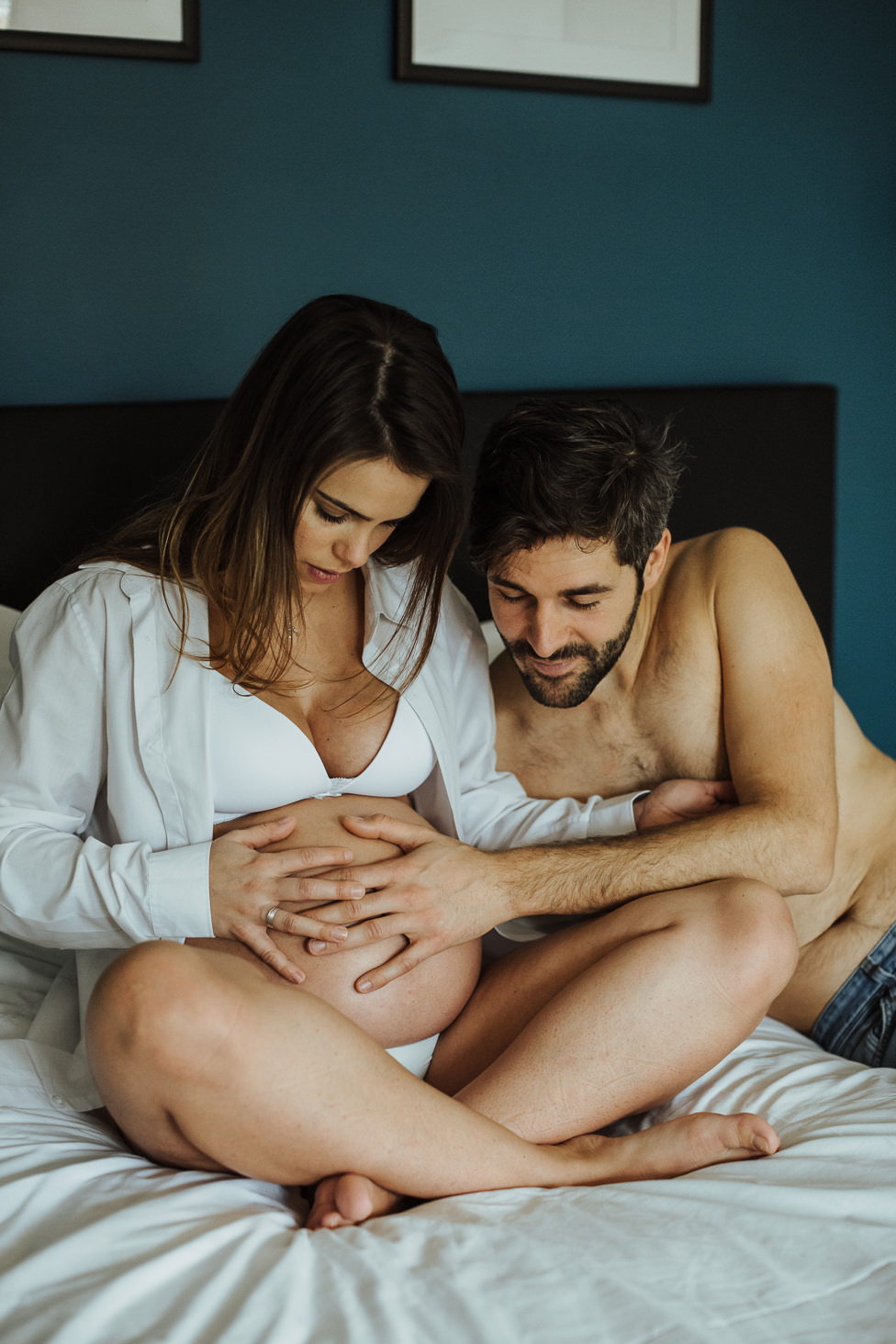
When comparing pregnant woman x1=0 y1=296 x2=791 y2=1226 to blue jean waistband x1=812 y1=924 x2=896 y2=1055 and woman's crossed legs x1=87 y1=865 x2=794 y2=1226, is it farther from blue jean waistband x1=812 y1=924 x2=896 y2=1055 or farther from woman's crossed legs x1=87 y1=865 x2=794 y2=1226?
blue jean waistband x1=812 y1=924 x2=896 y2=1055

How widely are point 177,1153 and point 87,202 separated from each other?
144cm

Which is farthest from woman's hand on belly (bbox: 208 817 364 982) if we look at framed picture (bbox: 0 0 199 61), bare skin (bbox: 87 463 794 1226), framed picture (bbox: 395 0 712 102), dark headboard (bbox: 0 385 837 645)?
framed picture (bbox: 395 0 712 102)

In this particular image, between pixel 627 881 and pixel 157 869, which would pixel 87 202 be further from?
pixel 627 881

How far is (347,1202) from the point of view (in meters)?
0.92

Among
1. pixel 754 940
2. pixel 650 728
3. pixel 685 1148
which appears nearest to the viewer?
pixel 685 1148

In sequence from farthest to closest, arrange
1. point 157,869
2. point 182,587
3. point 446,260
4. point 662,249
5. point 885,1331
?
point 662,249, point 446,260, point 182,587, point 157,869, point 885,1331

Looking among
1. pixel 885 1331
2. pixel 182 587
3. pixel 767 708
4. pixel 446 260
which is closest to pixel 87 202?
pixel 446 260

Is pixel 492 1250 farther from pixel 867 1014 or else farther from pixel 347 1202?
pixel 867 1014

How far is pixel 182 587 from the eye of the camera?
1.27 metres

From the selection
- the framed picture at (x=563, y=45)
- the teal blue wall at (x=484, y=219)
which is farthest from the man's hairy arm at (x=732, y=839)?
the framed picture at (x=563, y=45)

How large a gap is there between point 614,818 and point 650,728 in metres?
0.14

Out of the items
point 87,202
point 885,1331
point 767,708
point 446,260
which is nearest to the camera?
point 885,1331

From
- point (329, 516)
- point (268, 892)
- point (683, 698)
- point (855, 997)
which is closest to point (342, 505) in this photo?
point (329, 516)

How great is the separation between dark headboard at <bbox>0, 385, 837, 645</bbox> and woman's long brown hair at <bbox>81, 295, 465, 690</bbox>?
0.29 m
